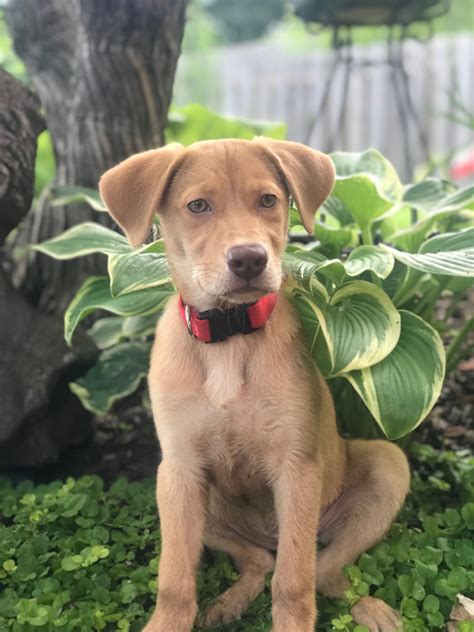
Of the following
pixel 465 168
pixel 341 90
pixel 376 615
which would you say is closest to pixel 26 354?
pixel 376 615

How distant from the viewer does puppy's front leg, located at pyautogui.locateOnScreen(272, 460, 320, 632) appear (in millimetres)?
2158

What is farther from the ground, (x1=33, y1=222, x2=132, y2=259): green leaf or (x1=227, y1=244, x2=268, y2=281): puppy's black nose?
(x1=227, y1=244, x2=268, y2=281): puppy's black nose

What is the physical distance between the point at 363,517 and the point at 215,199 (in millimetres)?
1202

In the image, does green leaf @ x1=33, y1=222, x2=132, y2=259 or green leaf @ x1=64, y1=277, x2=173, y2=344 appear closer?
green leaf @ x1=64, y1=277, x2=173, y2=344

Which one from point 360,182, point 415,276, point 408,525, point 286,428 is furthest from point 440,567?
point 360,182

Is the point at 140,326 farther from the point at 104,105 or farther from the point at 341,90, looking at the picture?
the point at 341,90

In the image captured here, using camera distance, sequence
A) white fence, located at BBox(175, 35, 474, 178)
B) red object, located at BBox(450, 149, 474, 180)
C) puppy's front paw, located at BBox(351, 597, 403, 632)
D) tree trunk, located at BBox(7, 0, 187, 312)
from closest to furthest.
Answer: puppy's front paw, located at BBox(351, 597, 403, 632) < tree trunk, located at BBox(7, 0, 187, 312) < red object, located at BBox(450, 149, 474, 180) < white fence, located at BBox(175, 35, 474, 178)

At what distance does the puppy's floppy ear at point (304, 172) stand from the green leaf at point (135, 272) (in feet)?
1.86

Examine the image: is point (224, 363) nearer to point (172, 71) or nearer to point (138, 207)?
point (138, 207)

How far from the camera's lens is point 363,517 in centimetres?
256

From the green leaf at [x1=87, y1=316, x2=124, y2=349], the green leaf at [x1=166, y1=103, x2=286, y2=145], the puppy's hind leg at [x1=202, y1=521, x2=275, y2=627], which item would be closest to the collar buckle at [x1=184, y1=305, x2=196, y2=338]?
the puppy's hind leg at [x1=202, y1=521, x2=275, y2=627]

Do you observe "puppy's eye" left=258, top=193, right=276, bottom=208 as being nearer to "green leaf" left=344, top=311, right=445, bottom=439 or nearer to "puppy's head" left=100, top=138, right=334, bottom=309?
"puppy's head" left=100, top=138, right=334, bottom=309

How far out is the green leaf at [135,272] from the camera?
260 centimetres

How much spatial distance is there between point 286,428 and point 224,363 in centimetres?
26
